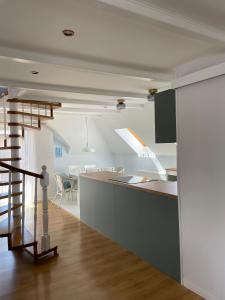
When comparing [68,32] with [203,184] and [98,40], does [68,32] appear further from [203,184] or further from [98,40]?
[203,184]

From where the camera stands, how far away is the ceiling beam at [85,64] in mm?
2161

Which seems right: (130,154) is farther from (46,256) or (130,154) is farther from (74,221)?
(46,256)

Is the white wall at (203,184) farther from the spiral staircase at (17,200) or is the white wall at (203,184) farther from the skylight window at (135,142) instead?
the skylight window at (135,142)

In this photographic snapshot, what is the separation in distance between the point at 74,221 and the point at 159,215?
236 centimetres

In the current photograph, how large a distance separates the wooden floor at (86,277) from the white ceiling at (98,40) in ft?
7.10

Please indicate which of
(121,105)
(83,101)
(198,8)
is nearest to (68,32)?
(198,8)

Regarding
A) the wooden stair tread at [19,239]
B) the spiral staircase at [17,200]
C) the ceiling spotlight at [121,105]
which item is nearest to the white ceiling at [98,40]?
the spiral staircase at [17,200]

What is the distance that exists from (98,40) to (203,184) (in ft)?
5.12

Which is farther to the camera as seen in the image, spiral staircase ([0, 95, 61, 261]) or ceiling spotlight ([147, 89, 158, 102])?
ceiling spotlight ([147, 89, 158, 102])

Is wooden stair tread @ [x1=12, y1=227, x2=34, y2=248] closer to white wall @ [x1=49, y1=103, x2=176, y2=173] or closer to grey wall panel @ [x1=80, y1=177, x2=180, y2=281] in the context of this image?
grey wall panel @ [x1=80, y1=177, x2=180, y2=281]

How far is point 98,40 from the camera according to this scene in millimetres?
1991

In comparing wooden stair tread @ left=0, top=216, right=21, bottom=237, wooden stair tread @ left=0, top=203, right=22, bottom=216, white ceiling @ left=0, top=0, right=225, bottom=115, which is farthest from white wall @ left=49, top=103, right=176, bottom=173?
wooden stair tread @ left=0, top=216, right=21, bottom=237

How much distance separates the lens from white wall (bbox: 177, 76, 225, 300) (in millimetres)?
2244

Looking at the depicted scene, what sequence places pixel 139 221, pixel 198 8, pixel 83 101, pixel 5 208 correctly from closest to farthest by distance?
pixel 198 8
pixel 139 221
pixel 5 208
pixel 83 101
